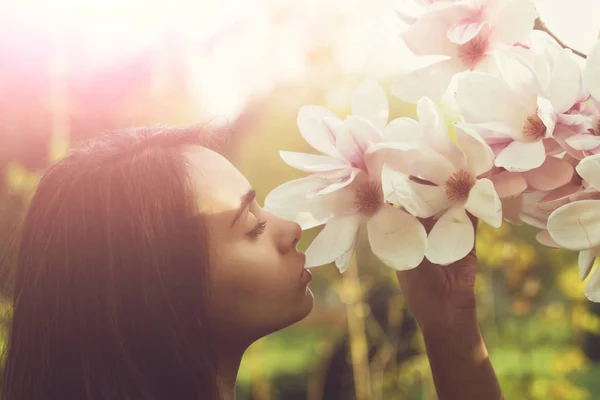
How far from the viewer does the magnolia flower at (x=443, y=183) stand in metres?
0.39

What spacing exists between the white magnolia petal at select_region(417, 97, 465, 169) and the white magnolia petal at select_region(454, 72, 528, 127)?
2 centimetres

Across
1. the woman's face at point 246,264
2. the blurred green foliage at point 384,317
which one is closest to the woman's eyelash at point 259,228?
the woman's face at point 246,264

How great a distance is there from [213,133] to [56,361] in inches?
9.7

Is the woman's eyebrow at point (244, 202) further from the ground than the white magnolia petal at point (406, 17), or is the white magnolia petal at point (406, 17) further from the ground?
the white magnolia petal at point (406, 17)

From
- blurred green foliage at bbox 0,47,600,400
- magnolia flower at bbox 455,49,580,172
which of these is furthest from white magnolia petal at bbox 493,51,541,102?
blurred green foliage at bbox 0,47,600,400

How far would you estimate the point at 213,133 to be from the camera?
64 centimetres

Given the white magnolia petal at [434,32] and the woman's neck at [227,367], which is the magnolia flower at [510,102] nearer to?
the white magnolia petal at [434,32]

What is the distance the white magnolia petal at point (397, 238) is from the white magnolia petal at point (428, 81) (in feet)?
0.27

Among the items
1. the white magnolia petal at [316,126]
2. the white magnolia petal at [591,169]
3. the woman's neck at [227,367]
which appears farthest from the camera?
the woman's neck at [227,367]

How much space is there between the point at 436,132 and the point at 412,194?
0.04 m

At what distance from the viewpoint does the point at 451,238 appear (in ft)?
1.33

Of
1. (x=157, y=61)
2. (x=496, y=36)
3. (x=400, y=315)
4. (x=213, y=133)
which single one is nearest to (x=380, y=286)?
(x=400, y=315)

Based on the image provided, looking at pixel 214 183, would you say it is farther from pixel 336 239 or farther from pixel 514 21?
pixel 514 21

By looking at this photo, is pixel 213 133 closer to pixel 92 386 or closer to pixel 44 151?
pixel 92 386
